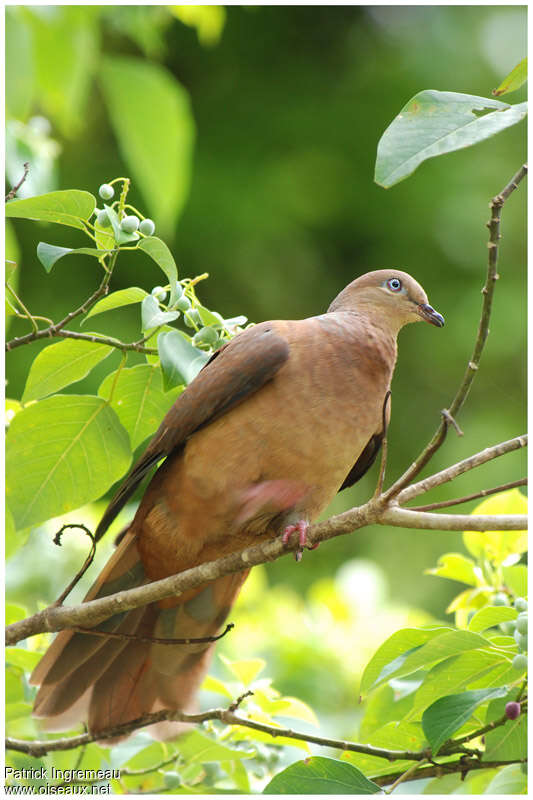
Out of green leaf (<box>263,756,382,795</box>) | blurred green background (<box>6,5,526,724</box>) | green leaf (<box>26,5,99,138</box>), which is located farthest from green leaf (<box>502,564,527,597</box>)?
blurred green background (<box>6,5,526,724</box>)

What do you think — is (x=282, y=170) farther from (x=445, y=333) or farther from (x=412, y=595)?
(x=412, y=595)

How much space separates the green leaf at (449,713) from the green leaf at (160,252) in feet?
2.88

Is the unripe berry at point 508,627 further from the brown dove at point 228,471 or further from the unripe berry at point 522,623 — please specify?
the brown dove at point 228,471

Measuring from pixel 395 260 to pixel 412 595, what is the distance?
215cm

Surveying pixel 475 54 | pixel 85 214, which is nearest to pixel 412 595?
pixel 475 54

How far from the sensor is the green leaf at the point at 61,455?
185 centimetres

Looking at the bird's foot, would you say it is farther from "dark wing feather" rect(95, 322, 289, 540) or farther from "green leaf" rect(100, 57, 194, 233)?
"green leaf" rect(100, 57, 194, 233)

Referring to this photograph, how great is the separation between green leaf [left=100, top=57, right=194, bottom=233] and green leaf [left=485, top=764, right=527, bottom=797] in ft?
6.23

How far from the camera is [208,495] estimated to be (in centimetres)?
197

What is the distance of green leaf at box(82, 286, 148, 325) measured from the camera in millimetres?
1696

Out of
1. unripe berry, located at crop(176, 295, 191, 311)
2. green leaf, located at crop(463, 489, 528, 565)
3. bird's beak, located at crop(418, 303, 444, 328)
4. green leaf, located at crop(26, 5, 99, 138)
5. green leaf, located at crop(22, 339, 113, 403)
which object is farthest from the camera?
green leaf, located at crop(26, 5, 99, 138)

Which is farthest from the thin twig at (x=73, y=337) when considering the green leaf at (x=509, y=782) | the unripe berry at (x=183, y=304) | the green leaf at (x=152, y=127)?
the green leaf at (x=152, y=127)

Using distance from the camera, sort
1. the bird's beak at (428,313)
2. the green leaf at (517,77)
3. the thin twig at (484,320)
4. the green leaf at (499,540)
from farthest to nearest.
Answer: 1. the bird's beak at (428,313)
2. the green leaf at (499,540)
3. the green leaf at (517,77)
4. the thin twig at (484,320)

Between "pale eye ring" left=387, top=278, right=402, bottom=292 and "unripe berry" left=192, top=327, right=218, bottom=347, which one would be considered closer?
"unripe berry" left=192, top=327, right=218, bottom=347
